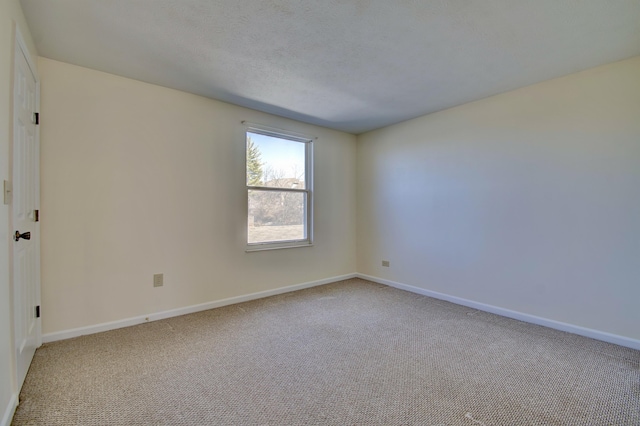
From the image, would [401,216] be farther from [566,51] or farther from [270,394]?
[270,394]

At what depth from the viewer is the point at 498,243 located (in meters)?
3.22

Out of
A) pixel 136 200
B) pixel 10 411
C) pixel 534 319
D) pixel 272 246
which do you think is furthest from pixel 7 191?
pixel 534 319

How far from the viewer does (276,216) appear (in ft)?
13.1

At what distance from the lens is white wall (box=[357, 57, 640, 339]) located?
2490mm

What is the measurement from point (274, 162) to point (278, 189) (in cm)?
37

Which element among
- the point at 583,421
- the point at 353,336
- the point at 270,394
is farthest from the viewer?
the point at 353,336

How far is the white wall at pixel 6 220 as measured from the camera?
1.48 m

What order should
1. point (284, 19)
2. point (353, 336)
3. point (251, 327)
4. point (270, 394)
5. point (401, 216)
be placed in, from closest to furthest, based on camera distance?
point (270, 394)
point (284, 19)
point (353, 336)
point (251, 327)
point (401, 216)

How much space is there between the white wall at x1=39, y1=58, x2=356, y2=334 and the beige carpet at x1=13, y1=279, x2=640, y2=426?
409mm

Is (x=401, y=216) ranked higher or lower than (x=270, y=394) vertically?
higher

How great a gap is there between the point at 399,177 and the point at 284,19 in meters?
2.80

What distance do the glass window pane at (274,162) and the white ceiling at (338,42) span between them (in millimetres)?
759

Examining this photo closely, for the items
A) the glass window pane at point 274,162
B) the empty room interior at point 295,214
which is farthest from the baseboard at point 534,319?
the glass window pane at point 274,162

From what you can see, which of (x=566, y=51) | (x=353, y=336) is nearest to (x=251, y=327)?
(x=353, y=336)
